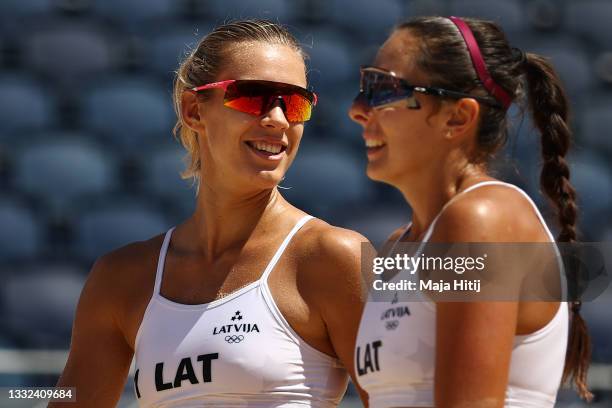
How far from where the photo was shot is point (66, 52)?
5.73m

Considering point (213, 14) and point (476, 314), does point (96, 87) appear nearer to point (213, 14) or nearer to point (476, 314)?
point (213, 14)

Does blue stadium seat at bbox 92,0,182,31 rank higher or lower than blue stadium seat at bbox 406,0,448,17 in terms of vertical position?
higher

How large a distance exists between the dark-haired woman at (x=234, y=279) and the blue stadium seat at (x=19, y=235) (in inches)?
109

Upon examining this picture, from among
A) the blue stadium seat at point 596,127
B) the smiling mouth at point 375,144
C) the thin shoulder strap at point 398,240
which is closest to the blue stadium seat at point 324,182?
the blue stadium seat at point 596,127

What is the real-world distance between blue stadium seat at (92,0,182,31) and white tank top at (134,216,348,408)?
159 inches

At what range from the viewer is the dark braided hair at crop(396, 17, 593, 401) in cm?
166

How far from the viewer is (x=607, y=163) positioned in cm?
562

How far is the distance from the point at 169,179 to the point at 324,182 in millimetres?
818

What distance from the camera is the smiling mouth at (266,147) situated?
223 centimetres

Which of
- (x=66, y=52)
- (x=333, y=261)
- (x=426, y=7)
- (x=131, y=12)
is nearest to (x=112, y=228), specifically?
(x=66, y=52)

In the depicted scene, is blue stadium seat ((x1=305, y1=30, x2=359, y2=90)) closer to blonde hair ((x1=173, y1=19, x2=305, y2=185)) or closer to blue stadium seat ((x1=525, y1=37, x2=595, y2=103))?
blue stadium seat ((x1=525, y1=37, x2=595, y2=103))

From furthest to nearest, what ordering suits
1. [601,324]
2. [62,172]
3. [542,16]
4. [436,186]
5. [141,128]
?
[542,16]
[141,128]
[62,172]
[601,324]
[436,186]

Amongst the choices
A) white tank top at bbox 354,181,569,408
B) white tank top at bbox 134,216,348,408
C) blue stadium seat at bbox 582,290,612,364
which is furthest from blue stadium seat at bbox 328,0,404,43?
white tank top at bbox 354,181,569,408

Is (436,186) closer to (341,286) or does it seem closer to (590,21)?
(341,286)
